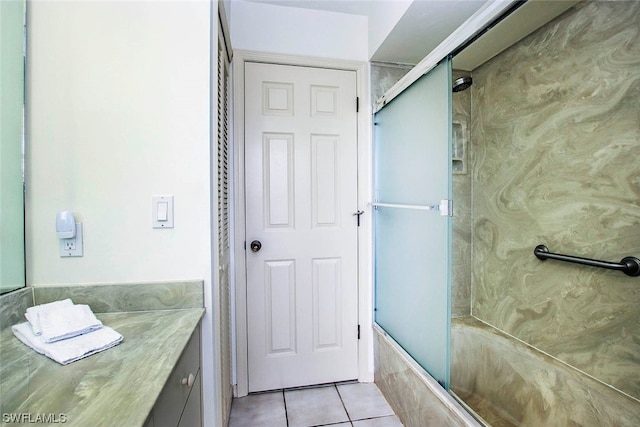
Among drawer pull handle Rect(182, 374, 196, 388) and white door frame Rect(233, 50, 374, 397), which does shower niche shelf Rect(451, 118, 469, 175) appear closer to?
white door frame Rect(233, 50, 374, 397)

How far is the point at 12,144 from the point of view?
3.03 ft

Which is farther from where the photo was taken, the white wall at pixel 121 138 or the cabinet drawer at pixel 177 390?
the white wall at pixel 121 138

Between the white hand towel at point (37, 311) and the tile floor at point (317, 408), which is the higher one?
the white hand towel at point (37, 311)

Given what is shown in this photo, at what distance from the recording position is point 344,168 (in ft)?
6.37

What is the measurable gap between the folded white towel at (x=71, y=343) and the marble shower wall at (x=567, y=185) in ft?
6.29

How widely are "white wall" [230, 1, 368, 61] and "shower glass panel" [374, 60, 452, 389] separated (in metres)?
0.52

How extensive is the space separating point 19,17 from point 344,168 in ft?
5.07

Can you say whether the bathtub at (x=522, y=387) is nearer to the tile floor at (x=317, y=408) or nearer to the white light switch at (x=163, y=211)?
the tile floor at (x=317, y=408)

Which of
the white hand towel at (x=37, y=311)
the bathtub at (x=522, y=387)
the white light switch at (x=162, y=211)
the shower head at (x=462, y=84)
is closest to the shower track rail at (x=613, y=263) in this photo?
the bathtub at (x=522, y=387)

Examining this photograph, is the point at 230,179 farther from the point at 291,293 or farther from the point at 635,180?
the point at 635,180

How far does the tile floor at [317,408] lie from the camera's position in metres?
1.59

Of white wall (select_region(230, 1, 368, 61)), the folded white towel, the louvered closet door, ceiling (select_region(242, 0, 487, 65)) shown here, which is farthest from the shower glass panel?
the folded white towel

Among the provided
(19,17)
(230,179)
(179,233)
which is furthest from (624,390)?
(19,17)

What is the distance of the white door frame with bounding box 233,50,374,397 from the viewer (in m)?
1.79
